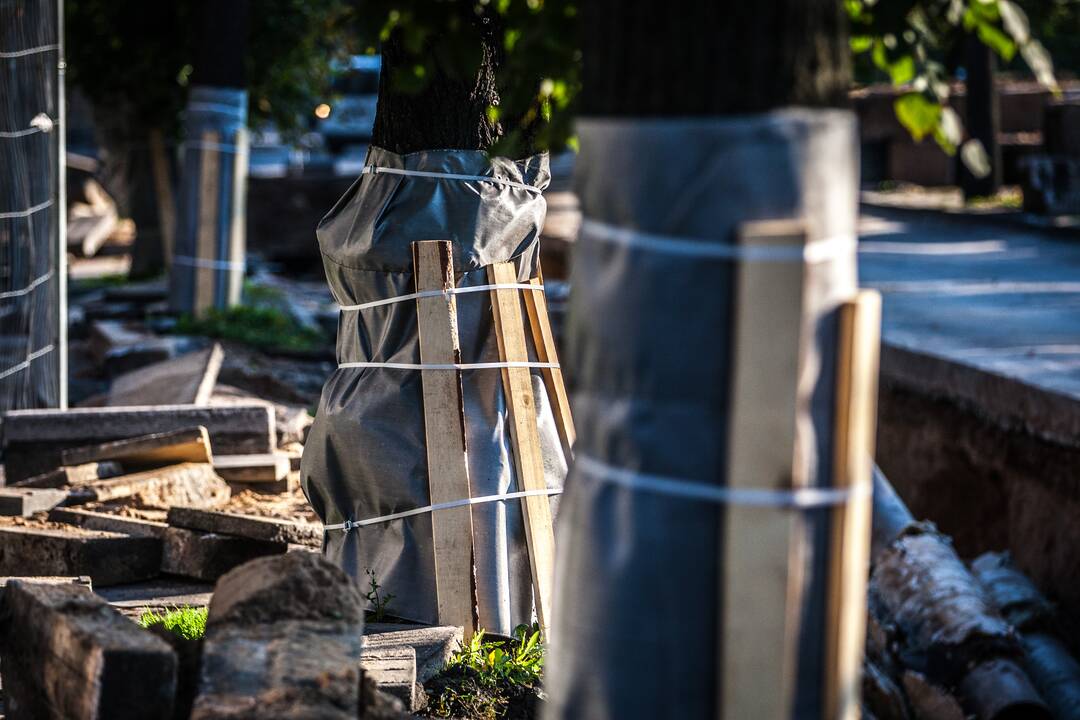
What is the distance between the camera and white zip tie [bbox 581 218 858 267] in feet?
7.55

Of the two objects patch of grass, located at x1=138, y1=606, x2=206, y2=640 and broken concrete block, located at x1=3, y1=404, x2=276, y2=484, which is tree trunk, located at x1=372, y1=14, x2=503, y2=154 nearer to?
patch of grass, located at x1=138, y1=606, x2=206, y2=640

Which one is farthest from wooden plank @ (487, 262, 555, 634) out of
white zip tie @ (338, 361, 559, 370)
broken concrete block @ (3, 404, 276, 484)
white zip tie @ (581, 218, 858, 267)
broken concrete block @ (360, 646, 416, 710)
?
white zip tie @ (581, 218, 858, 267)

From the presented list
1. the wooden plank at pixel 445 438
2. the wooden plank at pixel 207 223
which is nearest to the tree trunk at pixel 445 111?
the wooden plank at pixel 445 438

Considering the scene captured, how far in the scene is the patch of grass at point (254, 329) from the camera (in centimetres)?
1044

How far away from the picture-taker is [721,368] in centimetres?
237

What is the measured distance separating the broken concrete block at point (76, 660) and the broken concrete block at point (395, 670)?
82 cm

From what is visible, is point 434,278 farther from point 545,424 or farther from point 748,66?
point 748,66

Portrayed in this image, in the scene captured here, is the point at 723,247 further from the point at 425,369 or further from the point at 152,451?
the point at 152,451

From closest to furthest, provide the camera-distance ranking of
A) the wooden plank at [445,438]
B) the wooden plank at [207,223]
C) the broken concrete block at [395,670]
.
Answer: the broken concrete block at [395,670] → the wooden plank at [445,438] → the wooden plank at [207,223]

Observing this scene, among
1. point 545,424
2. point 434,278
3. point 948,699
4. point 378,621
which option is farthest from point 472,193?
point 948,699

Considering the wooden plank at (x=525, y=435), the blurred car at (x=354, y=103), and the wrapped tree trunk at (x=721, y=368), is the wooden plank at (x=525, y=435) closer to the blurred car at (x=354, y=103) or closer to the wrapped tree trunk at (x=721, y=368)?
the wrapped tree trunk at (x=721, y=368)

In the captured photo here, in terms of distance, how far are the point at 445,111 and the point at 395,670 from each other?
2019 mm

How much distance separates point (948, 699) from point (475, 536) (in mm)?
2495

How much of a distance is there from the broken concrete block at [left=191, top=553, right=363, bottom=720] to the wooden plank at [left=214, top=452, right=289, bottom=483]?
3.36 meters
